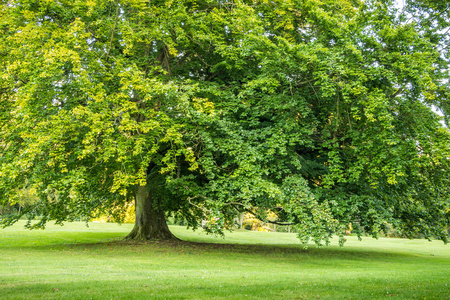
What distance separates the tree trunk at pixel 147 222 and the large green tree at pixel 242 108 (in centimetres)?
436

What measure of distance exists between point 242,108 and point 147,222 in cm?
948

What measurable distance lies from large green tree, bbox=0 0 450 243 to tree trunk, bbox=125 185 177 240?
436 cm

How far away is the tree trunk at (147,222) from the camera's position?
69.0ft

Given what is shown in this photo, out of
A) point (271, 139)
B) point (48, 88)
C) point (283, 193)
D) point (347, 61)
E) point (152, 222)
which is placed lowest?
point (152, 222)

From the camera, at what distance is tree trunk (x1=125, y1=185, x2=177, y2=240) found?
2103 cm

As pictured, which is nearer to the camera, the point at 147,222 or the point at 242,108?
the point at 242,108

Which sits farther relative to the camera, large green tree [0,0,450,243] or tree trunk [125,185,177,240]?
tree trunk [125,185,177,240]

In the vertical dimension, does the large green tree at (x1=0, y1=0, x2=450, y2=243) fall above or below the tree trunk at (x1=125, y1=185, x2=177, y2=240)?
above

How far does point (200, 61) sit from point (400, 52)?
345 inches

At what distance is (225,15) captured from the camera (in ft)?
52.4

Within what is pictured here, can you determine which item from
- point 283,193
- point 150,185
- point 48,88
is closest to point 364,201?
Result: point 283,193

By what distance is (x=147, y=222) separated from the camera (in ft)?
69.8

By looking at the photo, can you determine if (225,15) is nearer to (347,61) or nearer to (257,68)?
(257,68)

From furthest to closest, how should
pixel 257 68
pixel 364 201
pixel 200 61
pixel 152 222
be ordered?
pixel 152 222, pixel 200 61, pixel 257 68, pixel 364 201
